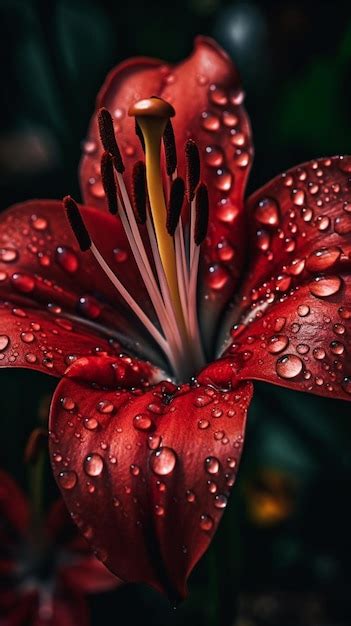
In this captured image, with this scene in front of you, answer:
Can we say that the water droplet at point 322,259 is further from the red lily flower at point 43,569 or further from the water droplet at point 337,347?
the red lily flower at point 43,569

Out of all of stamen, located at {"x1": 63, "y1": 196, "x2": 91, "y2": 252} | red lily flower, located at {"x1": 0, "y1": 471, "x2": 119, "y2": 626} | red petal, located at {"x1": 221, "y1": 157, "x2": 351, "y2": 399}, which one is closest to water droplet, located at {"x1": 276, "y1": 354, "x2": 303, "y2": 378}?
red petal, located at {"x1": 221, "y1": 157, "x2": 351, "y2": 399}

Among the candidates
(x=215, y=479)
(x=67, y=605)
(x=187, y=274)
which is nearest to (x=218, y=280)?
(x=187, y=274)

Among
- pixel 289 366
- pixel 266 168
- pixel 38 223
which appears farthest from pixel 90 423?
pixel 266 168

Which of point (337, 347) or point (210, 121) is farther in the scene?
point (210, 121)

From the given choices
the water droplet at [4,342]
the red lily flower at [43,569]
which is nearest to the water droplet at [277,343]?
the water droplet at [4,342]

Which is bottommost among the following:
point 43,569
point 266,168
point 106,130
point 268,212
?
point 43,569

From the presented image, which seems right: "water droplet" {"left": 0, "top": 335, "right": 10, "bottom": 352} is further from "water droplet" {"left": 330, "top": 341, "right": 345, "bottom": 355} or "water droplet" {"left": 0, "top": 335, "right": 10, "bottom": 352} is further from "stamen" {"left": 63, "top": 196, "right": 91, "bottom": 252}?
"water droplet" {"left": 330, "top": 341, "right": 345, "bottom": 355}

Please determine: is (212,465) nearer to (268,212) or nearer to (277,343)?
(277,343)
